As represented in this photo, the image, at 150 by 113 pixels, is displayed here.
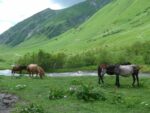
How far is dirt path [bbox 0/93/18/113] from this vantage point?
29.1 meters

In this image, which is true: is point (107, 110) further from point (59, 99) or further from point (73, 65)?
point (73, 65)

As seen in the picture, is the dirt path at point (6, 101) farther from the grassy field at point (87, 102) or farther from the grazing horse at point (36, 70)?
the grazing horse at point (36, 70)

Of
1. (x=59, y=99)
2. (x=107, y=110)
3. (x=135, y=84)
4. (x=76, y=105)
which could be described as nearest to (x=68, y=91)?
(x=59, y=99)

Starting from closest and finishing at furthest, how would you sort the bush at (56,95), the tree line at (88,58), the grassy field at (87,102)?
the grassy field at (87,102) → the bush at (56,95) → the tree line at (88,58)

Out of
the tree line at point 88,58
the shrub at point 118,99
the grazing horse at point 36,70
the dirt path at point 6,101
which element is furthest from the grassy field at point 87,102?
the tree line at point 88,58

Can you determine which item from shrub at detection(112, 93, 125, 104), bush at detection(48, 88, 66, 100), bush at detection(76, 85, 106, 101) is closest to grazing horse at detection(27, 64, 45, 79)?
bush at detection(48, 88, 66, 100)

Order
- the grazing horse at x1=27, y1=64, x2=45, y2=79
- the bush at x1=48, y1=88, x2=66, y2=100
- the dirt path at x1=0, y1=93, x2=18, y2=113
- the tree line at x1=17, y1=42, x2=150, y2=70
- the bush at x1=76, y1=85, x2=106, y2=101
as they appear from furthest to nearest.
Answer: the tree line at x1=17, y1=42, x2=150, y2=70 < the grazing horse at x1=27, y1=64, x2=45, y2=79 < the bush at x1=48, y1=88, x2=66, y2=100 < the bush at x1=76, y1=85, x2=106, y2=101 < the dirt path at x1=0, y1=93, x2=18, y2=113

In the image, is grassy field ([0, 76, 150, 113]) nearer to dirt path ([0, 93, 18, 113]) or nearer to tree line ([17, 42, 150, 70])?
dirt path ([0, 93, 18, 113])

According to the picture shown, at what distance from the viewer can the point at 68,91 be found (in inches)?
1384

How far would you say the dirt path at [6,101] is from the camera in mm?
29141

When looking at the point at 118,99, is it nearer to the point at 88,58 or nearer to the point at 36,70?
the point at 36,70

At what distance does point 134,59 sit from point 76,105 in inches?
4398

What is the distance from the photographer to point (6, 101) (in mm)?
32969

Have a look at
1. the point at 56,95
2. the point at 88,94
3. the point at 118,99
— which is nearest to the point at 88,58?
the point at 56,95
